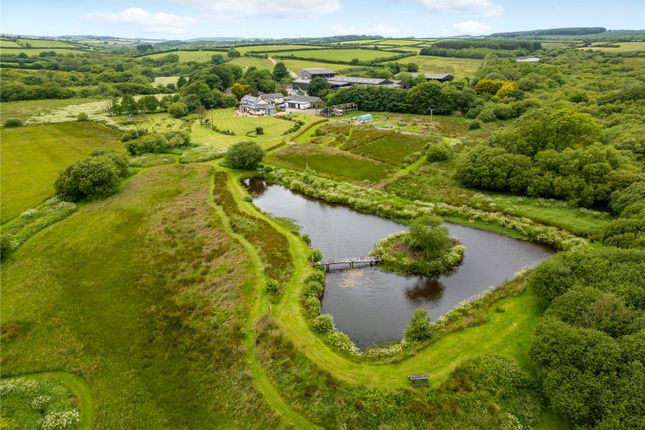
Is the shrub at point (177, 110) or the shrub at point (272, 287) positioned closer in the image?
the shrub at point (272, 287)

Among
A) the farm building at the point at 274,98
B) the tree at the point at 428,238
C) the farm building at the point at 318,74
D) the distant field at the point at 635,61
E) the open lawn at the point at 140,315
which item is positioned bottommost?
the open lawn at the point at 140,315

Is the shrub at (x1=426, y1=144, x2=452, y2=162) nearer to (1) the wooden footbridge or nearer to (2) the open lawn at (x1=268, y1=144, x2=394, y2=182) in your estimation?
(2) the open lawn at (x1=268, y1=144, x2=394, y2=182)

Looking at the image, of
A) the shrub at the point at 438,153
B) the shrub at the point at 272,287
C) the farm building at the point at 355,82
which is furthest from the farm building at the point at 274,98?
the shrub at the point at 272,287

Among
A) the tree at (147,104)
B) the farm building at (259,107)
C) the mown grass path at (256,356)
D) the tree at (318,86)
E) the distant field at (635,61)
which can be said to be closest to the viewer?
the mown grass path at (256,356)

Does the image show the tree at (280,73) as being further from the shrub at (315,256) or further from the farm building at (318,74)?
the shrub at (315,256)

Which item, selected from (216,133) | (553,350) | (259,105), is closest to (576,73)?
(259,105)

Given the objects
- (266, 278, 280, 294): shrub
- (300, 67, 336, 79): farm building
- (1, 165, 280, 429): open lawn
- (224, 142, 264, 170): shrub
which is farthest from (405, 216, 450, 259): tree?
(300, 67, 336, 79): farm building

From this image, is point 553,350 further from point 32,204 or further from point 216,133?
point 216,133

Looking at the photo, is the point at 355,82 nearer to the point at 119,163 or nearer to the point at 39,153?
the point at 119,163
